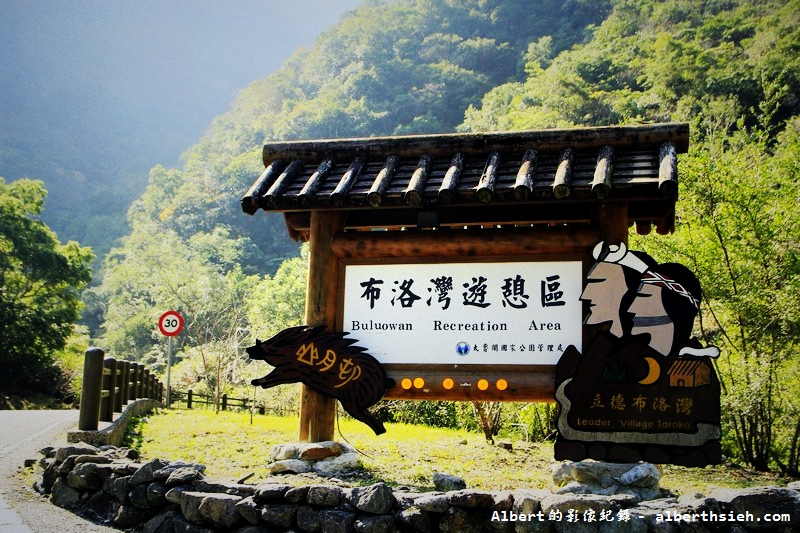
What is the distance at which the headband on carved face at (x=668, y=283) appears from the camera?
6748 mm

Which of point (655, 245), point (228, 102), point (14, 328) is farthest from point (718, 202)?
point (228, 102)

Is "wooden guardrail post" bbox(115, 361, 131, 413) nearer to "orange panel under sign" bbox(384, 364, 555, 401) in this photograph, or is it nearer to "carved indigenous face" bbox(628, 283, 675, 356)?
"orange panel under sign" bbox(384, 364, 555, 401)

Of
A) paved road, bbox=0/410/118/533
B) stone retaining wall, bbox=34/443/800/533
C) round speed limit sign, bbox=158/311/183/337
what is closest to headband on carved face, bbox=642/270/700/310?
stone retaining wall, bbox=34/443/800/533

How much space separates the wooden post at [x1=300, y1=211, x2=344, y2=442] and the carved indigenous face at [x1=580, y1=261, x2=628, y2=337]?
257cm

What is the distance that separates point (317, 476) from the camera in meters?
7.25

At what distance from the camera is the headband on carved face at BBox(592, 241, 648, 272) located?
271 inches

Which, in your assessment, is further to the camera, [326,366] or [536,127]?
[536,127]

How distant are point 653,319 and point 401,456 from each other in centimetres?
390

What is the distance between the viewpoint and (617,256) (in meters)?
6.96

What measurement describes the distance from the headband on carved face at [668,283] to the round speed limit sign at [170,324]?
35.9ft

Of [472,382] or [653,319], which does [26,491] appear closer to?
[472,382]

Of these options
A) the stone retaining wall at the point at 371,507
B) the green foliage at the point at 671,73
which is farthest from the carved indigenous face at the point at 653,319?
the green foliage at the point at 671,73

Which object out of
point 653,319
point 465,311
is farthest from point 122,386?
point 653,319

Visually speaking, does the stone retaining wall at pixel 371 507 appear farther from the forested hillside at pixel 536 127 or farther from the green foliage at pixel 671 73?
the green foliage at pixel 671 73
